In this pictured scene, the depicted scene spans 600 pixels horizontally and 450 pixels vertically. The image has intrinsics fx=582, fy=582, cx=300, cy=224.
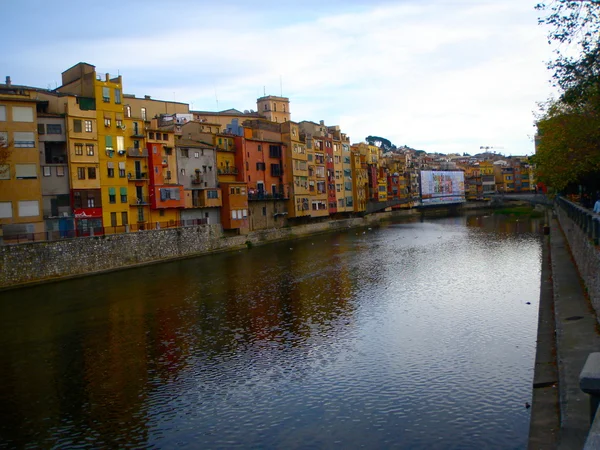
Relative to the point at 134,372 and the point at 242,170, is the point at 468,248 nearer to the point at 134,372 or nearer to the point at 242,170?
the point at 242,170

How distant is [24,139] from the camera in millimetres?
39938

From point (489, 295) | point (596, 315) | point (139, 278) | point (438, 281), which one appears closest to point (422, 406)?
point (596, 315)

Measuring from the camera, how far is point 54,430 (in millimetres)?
13062

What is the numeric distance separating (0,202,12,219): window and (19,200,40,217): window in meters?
0.68

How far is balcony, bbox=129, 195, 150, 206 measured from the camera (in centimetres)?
4906

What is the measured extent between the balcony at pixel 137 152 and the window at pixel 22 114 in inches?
386

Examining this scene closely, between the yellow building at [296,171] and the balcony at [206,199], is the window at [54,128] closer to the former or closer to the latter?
the balcony at [206,199]

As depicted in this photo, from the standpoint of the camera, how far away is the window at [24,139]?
130 feet

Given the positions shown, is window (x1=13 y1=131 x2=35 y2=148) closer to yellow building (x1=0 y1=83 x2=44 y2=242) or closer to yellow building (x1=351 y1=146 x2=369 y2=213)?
yellow building (x1=0 y1=83 x2=44 y2=242)


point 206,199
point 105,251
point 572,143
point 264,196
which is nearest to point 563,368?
point 572,143

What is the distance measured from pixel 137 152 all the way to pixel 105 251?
11484 mm

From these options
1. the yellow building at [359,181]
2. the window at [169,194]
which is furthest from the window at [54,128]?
the yellow building at [359,181]

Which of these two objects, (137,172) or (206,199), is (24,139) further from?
(206,199)

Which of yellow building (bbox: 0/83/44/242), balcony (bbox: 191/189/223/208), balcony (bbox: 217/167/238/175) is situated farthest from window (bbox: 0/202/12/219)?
balcony (bbox: 217/167/238/175)
